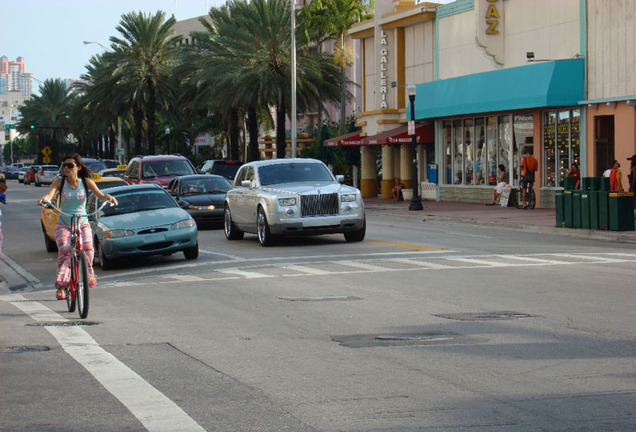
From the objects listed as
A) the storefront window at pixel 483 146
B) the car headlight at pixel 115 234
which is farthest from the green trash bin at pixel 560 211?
the car headlight at pixel 115 234

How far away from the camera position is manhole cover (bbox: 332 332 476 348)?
9.62m

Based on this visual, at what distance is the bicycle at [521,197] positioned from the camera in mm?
35625

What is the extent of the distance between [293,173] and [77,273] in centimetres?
1133

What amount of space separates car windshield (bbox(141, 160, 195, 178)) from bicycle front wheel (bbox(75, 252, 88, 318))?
23884 millimetres

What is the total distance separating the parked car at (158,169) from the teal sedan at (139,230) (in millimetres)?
15365

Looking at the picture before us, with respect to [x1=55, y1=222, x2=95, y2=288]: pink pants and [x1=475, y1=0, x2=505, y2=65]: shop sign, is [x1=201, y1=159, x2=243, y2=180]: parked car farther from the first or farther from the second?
[x1=55, y1=222, x2=95, y2=288]: pink pants

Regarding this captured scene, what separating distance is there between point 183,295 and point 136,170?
22805mm

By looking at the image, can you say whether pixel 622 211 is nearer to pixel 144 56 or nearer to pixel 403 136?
pixel 403 136

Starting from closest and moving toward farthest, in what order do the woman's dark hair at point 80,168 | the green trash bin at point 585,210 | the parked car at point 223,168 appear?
1. the woman's dark hair at point 80,168
2. the green trash bin at point 585,210
3. the parked car at point 223,168

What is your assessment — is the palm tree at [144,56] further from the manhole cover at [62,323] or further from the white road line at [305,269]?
the manhole cover at [62,323]

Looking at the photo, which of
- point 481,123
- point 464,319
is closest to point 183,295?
point 464,319

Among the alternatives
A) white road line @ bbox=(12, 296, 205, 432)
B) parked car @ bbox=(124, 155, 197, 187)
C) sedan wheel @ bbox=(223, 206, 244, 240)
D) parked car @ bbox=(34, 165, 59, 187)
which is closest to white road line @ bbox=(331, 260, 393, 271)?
sedan wheel @ bbox=(223, 206, 244, 240)

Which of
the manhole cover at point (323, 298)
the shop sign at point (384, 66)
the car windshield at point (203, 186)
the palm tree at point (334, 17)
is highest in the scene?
the palm tree at point (334, 17)

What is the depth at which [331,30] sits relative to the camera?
59.7 metres
